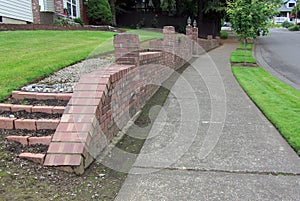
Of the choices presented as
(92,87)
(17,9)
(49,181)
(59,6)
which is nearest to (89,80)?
(92,87)

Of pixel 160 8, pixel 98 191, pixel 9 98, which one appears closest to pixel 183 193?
pixel 98 191

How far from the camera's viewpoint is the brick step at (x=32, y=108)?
3820 millimetres

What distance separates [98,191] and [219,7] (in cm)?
2468

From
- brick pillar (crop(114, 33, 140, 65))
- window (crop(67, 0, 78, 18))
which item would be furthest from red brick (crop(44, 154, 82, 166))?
window (crop(67, 0, 78, 18))

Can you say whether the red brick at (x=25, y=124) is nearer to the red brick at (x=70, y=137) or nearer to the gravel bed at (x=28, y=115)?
the gravel bed at (x=28, y=115)

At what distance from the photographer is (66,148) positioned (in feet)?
10.4

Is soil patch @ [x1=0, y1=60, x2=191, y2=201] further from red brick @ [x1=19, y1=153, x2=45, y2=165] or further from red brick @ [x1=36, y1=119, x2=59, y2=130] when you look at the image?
red brick @ [x1=36, y1=119, x2=59, y2=130]

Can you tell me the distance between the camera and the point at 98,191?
2842 mm

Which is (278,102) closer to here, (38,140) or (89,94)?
(89,94)

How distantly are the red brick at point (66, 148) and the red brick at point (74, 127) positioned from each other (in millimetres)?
163

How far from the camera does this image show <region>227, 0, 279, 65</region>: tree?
12172 mm

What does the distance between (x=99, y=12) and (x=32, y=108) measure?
1776cm

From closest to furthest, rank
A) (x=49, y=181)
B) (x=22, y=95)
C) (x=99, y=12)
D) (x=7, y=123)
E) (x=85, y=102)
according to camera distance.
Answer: (x=49, y=181) → (x=85, y=102) → (x=7, y=123) → (x=22, y=95) → (x=99, y=12)

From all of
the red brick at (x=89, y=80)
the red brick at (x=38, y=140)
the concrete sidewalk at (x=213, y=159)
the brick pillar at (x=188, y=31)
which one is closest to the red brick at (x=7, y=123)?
the red brick at (x=38, y=140)
